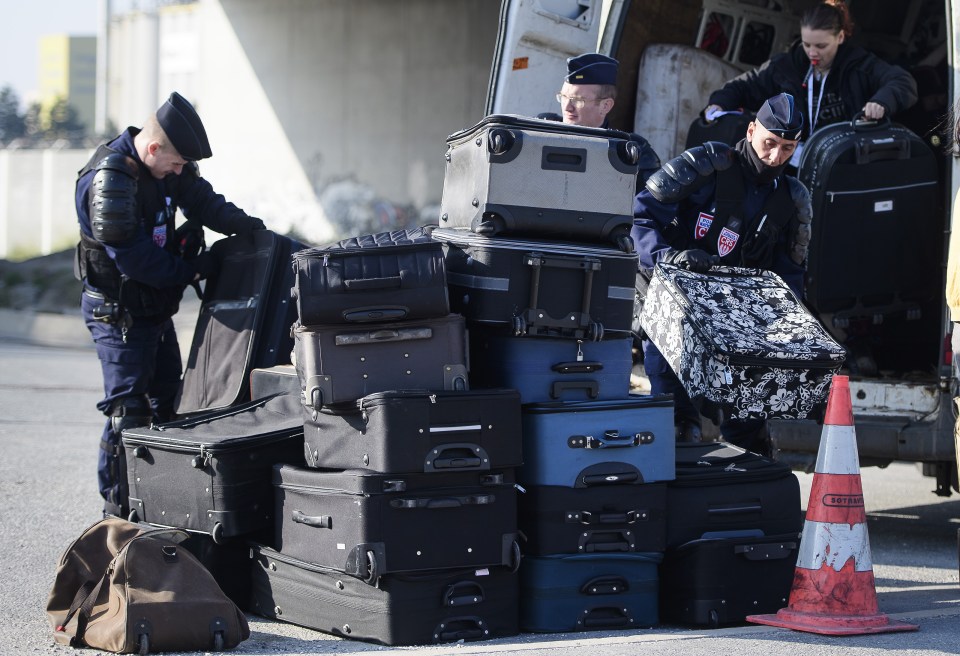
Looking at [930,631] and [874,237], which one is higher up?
[874,237]

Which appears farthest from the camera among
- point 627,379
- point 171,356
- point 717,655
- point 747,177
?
point 171,356

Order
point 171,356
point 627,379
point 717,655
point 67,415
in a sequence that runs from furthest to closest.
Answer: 1. point 67,415
2. point 171,356
3. point 627,379
4. point 717,655

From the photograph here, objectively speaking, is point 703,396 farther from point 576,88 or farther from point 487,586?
point 576,88

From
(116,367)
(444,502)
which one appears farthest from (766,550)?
(116,367)

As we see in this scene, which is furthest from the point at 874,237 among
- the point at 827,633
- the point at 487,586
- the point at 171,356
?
the point at 171,356

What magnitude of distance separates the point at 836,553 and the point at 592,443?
0.99 metres

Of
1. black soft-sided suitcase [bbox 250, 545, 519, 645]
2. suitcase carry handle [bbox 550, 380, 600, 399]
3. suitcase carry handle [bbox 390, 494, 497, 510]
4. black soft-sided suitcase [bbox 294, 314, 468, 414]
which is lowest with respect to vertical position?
black soft-sided suitcase [bbox 250, 545, 519, 645]

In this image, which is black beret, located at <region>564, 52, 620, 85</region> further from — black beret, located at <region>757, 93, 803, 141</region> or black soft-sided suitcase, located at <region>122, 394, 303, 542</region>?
black soft-sided suitcase, located at <region>122, 394, 303, 542</region>

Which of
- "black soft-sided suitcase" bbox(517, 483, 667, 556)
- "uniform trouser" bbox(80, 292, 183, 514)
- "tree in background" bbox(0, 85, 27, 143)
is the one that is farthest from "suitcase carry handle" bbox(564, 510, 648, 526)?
"tree in background" bbox(0, 85, 27, 143)

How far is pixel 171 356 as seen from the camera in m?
6.23

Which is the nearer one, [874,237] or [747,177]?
[747,177]

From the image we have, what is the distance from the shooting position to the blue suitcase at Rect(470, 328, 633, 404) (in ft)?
15.2

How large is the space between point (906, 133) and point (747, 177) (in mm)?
1319

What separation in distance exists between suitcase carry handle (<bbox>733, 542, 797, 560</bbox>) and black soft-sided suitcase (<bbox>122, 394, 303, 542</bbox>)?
1684 mm
